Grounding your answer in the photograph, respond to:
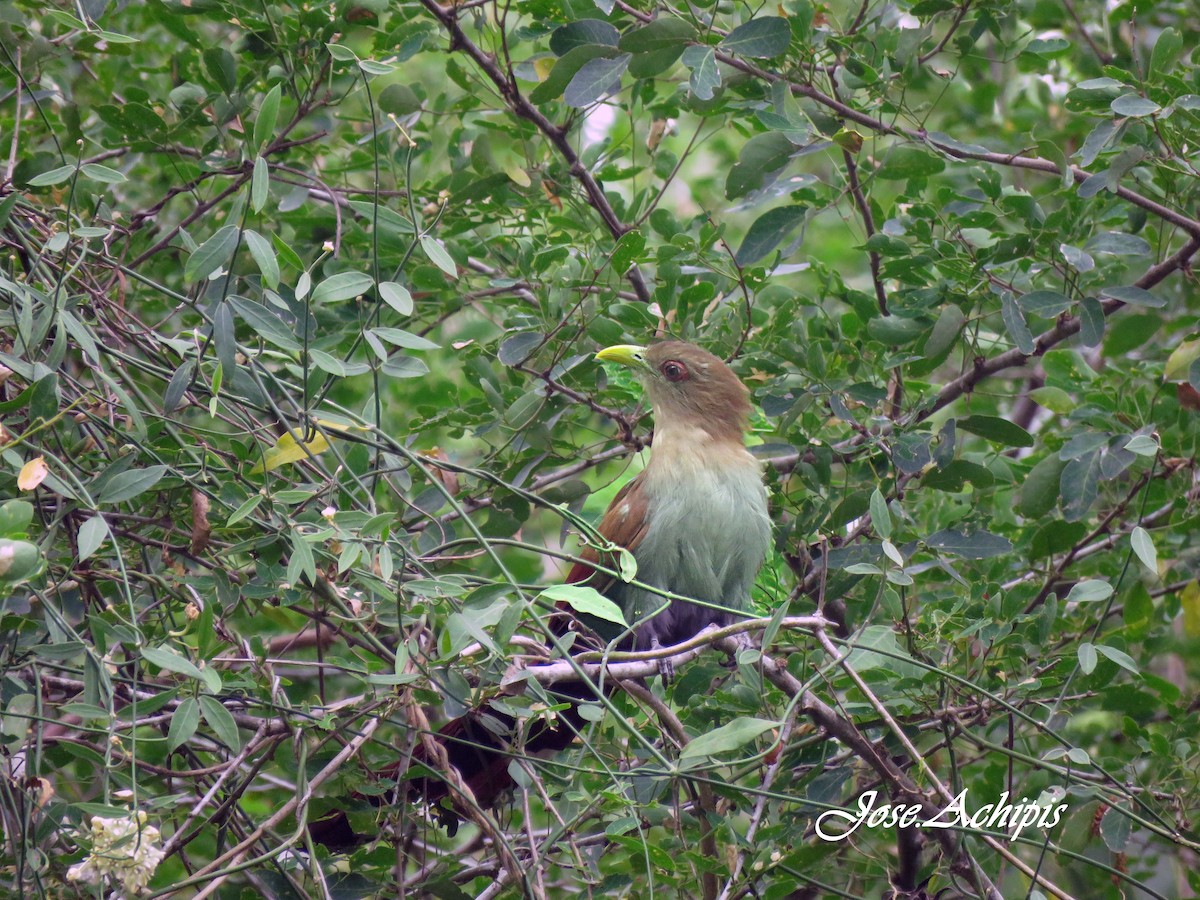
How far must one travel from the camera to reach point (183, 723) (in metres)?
2.63

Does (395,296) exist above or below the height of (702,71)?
below

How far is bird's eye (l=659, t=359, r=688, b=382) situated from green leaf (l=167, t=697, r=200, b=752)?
2804 millimetres

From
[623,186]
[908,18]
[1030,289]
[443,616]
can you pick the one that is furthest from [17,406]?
[623,186]

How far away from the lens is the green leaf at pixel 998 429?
4.06 meters

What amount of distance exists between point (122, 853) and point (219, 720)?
1.19ft

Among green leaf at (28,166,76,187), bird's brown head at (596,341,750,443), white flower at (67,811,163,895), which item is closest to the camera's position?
white flower at (67,811,163,895)

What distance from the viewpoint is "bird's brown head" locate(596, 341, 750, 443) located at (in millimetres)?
4961

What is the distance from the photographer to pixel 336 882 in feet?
10.8

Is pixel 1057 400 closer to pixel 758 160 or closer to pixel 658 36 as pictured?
pixel 758 160

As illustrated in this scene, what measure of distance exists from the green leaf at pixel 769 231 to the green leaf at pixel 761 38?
27.8 inches

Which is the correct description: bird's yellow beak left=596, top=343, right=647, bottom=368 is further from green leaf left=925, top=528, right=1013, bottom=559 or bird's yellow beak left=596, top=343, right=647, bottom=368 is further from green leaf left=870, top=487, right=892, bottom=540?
green leaf left=870, top=487, right=892, bottom=540

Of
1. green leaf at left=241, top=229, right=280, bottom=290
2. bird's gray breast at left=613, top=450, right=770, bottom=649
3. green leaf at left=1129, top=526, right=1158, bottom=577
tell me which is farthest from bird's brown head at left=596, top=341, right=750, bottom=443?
green leaf at left=241, top=229, right=280, bottom=290

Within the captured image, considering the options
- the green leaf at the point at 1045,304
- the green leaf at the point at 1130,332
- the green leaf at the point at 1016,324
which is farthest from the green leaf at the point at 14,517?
the green leaf at the point at 1130,332

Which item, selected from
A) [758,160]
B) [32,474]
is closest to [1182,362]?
[758,160]
